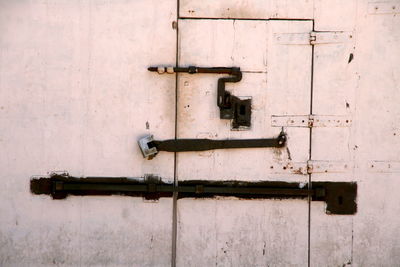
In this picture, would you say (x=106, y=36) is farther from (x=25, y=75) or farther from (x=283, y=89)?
(x=283, y=89)

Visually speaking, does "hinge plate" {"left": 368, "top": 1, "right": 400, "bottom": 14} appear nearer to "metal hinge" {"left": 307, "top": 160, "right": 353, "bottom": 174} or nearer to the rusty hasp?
"metal hinge" {"left": 307, "top": 160, "right": 353, "bottom": 174}

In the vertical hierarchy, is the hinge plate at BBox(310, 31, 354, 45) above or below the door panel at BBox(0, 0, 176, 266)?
above

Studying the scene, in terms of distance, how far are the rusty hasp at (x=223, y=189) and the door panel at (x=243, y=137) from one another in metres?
0.04

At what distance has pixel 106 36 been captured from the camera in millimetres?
3068

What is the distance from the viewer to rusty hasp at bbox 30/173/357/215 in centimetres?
307

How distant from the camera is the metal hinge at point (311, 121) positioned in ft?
10.0

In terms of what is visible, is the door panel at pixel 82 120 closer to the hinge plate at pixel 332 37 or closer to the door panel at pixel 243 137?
the door panel at pixel 243 137

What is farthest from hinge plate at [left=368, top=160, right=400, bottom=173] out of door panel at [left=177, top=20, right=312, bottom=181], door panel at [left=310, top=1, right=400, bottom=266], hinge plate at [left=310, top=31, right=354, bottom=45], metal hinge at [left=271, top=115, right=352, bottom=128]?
hinge plate at [left=310, top=31, right=354, bottom=45]

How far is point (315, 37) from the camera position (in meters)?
3.02

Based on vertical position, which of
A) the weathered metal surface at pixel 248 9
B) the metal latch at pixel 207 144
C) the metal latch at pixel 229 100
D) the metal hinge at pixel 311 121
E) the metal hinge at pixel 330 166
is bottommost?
the metal hinge at pixel 330 166

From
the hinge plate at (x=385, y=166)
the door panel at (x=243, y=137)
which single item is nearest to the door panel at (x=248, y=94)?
the door panel at (x=243, y=137)

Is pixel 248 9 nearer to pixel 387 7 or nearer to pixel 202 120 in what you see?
pixel 202 120

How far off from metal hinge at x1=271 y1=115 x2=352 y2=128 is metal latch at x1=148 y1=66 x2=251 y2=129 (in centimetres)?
18

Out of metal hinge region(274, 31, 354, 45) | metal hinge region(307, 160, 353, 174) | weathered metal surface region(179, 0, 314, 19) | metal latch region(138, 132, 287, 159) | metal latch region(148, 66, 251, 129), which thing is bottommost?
metal hinge region(307, 160, 353, 174)
